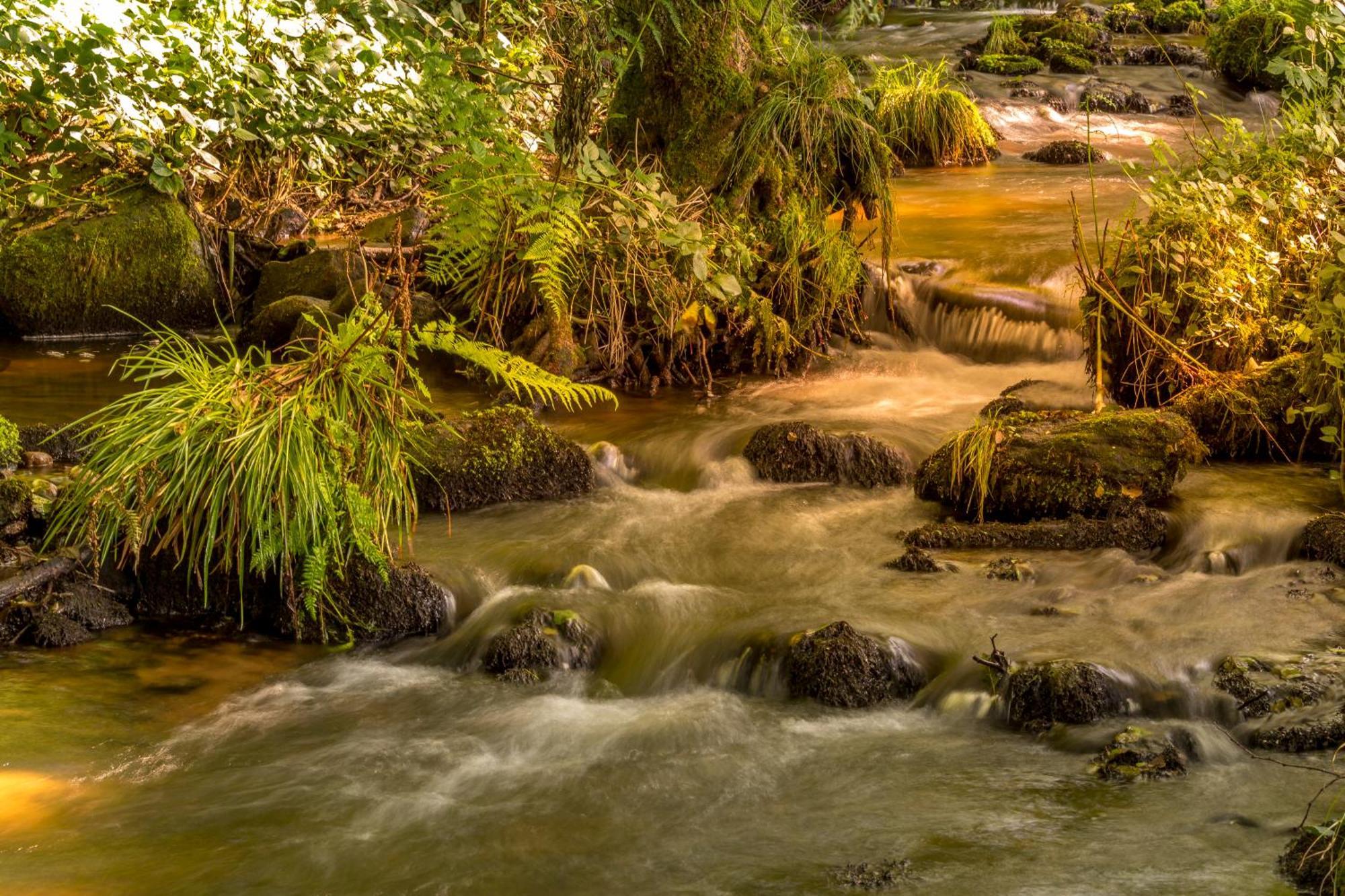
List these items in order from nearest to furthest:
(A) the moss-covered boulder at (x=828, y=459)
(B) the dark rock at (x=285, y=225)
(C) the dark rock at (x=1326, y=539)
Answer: (C) the dark rock at (x=1326, y=539) → (A) the moss-covered boulder at (x=828, y=459) → (B) the dark rock at (x=285, y=225)

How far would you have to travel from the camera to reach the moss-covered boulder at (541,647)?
17.1 feet

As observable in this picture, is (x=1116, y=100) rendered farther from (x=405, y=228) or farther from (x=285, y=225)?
(x=285, y=225)

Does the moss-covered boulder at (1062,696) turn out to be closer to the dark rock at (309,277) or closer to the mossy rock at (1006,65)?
the dark rock at (309,277)

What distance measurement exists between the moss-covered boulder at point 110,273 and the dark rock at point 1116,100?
12500mm

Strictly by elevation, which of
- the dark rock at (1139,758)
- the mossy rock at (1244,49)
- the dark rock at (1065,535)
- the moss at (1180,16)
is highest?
the moss at (1180,16)

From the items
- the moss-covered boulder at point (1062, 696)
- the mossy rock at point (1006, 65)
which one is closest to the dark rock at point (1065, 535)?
the moss-covered boulder at point (1062, 696)

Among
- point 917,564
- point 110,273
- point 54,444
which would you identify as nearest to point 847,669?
point 917,564

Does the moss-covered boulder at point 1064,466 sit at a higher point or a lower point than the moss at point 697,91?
lower

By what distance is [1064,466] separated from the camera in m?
6.39

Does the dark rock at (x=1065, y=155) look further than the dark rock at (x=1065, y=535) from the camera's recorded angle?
Yes

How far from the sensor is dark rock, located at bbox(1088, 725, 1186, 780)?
4207 mm

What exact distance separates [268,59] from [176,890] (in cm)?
811

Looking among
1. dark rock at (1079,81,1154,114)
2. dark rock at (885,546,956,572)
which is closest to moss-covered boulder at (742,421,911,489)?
dark rock at (885,546,956,572)

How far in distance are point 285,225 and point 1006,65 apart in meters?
12.6
